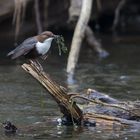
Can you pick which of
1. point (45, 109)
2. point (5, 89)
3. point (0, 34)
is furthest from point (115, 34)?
point (45, 109)

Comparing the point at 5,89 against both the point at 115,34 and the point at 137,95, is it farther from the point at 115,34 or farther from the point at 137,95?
the point at 115,34

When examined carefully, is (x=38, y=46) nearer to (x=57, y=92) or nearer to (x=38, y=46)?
(x=38, y=46)

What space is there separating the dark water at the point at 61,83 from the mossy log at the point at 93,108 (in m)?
0.11

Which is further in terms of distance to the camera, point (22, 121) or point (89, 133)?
point (22, 121)

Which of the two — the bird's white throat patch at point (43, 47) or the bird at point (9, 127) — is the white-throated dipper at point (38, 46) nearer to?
the bird's white throat patch at point (43, 47)

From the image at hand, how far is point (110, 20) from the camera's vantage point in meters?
15.3

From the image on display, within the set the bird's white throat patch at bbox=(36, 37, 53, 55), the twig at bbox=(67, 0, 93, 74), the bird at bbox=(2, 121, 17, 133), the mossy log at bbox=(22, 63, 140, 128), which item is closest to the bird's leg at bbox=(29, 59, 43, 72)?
the mossy log at bbox=(22, 63, 140, 128)

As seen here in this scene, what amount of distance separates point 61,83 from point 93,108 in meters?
2.61

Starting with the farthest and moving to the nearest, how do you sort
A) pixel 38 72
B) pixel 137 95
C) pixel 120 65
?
pixel 120 65 → pixel 137 95 → pixel 38 72

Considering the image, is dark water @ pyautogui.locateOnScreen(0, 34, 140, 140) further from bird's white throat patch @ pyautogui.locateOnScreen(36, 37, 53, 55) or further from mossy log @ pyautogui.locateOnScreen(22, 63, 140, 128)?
bird's white throat patch @ pyautogui.locateOnScreen(36, 37, 53, 55)

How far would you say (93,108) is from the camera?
6.32 meters

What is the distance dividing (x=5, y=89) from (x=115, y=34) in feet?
20.2

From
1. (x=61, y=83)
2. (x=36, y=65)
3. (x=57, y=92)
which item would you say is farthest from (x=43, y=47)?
(x=61, y=83)

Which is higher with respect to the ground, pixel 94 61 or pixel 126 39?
pixel 126 39
